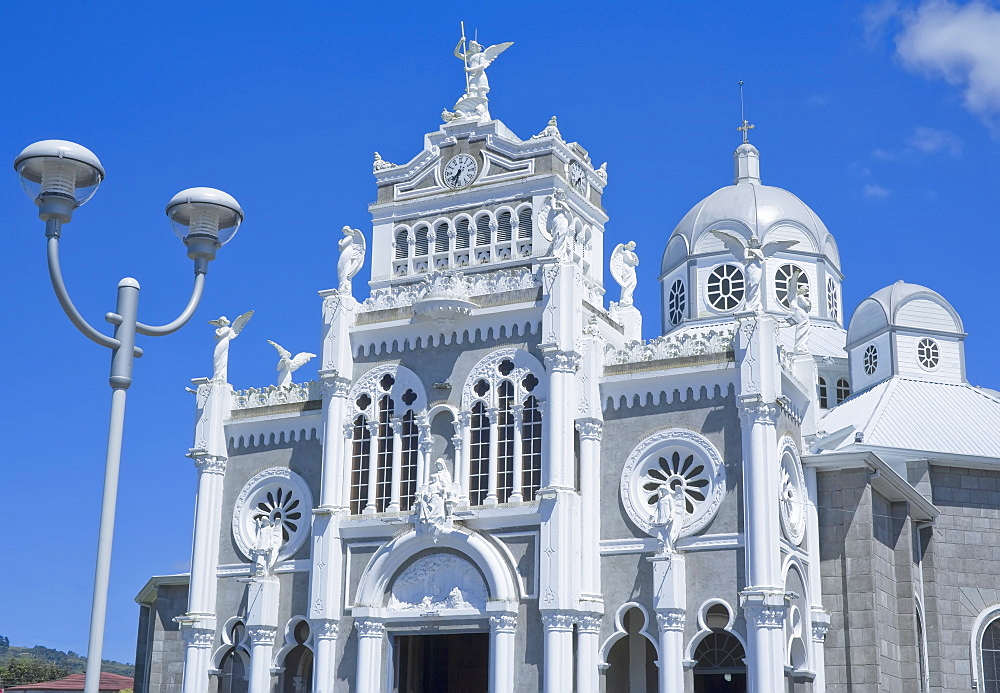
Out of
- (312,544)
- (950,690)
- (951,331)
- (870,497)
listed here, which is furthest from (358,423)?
(951,331)

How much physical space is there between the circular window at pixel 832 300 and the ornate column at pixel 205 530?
2431 cm

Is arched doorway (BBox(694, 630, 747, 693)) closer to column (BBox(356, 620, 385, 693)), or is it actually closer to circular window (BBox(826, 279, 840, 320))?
column (BBox(356, 620, 385, 693))

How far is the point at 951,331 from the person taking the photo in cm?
4962

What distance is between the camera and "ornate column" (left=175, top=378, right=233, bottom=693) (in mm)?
40406

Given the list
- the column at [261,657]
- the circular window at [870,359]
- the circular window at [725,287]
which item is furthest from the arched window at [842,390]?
the column at [261,657]

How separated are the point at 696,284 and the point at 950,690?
58.1 ft

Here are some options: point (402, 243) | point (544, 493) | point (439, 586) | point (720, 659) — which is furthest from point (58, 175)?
point (402, 243)

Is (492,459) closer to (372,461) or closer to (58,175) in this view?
(372,461)

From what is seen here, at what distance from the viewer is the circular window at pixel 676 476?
35.1m

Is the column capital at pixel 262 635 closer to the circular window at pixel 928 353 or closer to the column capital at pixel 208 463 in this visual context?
the column capital at pixel 208 463

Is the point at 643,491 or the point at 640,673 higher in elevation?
the point at 643,491

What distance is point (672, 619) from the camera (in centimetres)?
3412

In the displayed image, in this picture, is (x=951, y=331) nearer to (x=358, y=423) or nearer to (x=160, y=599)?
(x=358, y=423)

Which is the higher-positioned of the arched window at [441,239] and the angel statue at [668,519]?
the arched window at [441,239]
